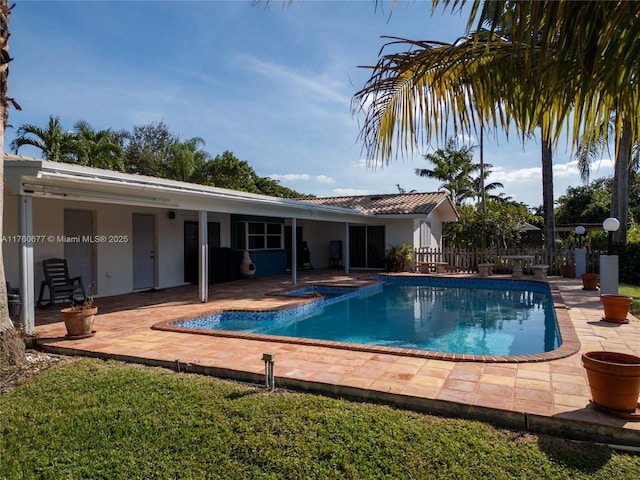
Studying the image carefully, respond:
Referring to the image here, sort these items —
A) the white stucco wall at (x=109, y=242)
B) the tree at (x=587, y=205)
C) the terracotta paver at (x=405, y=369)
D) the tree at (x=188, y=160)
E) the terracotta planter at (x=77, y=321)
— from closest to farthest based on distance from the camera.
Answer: the terracotta paver at (x=405, y=369) < the terracotta planter at (x=77, y=321) < the white stucco wall at (x=109, y=242) < the tree at (x=188, y=160) < the tree at (x=587, y=205)

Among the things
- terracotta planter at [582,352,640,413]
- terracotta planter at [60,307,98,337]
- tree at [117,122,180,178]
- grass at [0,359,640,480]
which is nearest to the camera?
grass at [0,359,640,480]

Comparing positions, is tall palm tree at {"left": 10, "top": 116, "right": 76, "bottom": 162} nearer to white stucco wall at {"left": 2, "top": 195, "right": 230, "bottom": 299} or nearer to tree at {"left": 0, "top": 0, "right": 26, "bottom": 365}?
white stucco wall at {"left": 2, "top": 195, "right": 230, "bottom": 299}

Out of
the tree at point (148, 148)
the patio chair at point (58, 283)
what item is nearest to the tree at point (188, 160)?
the tree at point (148, 148)

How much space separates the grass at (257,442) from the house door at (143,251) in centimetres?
786

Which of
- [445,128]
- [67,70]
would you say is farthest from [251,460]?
[67,70]

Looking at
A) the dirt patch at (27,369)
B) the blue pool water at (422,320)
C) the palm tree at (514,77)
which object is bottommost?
the blue pool water at (422,320)

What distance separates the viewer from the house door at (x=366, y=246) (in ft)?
67.0

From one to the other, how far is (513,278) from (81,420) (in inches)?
614

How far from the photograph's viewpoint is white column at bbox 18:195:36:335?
256 inches

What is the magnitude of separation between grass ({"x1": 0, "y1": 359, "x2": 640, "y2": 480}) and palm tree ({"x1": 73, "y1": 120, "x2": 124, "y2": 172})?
1962 cm

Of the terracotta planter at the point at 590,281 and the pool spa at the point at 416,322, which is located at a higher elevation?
the terracotta planter at the point at 590,281

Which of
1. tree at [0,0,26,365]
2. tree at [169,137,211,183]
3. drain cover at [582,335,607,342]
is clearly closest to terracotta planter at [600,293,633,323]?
drain cover at [582,335,607,342]

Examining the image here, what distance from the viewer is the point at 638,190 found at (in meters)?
35.9

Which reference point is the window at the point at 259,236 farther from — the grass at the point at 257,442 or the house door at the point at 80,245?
the grass at the point at 257,442
